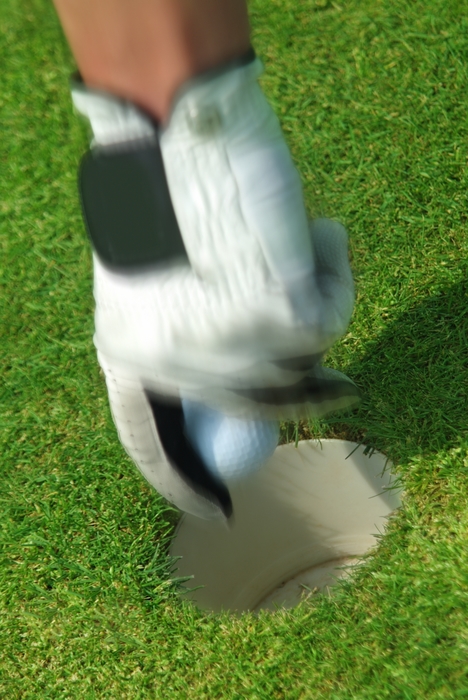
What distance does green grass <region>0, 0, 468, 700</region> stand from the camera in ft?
5.86

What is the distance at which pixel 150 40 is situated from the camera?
29.2 inches

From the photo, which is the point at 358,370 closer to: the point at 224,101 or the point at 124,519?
the point at 124,519

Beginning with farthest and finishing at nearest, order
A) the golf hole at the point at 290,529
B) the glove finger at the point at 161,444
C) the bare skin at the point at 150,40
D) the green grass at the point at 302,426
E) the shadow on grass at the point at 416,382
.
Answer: the golf hole at the point at 290,529 → the shadow on grass at the point at 416,382 → the green grass at the point at 302,426 → the glove finger at the point at 161,444 → the bare skin at the point at 150,40

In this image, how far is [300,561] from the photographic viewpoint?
276 centimetres

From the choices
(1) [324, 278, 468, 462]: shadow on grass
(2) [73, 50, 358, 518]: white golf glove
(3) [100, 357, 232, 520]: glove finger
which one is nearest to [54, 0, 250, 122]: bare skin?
(2) [73, 50, 358, 518]: white golf glove

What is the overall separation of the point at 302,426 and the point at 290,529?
0.55 m

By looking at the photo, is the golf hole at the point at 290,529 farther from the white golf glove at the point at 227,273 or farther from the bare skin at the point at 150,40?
the bare skin at the point at 150,40

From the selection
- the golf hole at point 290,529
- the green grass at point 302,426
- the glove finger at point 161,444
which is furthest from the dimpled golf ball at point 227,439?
the golf hole at point 290,529

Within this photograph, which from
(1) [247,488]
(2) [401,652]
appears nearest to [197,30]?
(2) [401,652]

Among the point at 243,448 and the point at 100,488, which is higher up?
the point at 243,448

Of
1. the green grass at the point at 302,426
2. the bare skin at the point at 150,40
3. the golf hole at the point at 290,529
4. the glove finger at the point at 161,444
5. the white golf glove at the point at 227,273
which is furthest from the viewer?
the golf hole at the point at 290,529

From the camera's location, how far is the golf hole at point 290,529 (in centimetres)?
221

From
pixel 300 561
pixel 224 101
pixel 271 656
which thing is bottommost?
pixel 300 561

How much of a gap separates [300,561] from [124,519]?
0.92 m
